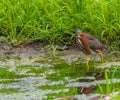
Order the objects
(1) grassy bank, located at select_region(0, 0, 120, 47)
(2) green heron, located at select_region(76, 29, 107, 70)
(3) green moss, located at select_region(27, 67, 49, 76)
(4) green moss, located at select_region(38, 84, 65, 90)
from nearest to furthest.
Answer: (4) green moss, located at select_region(38, 84, 65, 90), (3) green moss, located at select_region(27, 67, 49, 76), (2) green heron, located at select_region(76, 29, 107, 70), (1) grassy bank, located at select_region(0, 0, 120, 47)

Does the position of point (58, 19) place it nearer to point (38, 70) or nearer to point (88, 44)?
point (88, 44)

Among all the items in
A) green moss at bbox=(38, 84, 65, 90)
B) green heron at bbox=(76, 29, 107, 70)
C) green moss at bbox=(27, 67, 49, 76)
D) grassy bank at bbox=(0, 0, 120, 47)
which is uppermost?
grassy bank at bbox=(0, 0, 120, 47)

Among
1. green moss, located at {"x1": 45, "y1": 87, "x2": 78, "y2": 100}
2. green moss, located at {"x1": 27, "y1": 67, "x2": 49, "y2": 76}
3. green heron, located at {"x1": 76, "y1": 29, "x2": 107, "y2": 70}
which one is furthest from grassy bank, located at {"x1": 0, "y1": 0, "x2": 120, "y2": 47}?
green moss, located at {"x1": 45, "y1": 87, "x2": 78, "y2": 100}

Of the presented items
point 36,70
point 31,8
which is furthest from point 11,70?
point 31,8

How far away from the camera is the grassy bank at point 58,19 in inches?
275

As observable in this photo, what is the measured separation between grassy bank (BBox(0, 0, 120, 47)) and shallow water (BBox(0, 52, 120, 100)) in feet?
1.09

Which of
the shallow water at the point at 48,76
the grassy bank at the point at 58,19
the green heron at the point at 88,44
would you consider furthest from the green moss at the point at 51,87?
the grassy bank at the point at 58,19

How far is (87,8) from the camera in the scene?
703 cm

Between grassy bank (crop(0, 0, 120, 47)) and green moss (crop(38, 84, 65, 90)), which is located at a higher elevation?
grassy bank (crop(0, 0, 120, 47))

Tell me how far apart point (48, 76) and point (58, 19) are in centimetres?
111

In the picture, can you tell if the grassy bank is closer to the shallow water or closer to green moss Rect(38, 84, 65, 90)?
the shallow water

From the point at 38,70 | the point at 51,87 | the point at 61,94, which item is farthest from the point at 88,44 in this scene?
the point at 61,94

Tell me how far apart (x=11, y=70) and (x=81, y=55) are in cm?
91

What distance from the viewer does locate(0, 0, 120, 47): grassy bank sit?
698cm
